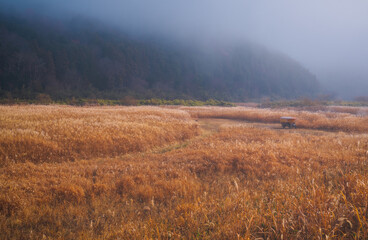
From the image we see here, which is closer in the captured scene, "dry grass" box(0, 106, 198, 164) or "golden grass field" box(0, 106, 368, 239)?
"golden grass field" box(0, 106, 368, 239)

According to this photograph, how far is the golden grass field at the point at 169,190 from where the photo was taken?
2723 mm

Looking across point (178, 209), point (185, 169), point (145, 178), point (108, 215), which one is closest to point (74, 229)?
point (108, 215)

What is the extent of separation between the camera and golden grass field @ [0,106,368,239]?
2.72m

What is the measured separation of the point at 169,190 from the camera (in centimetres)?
470

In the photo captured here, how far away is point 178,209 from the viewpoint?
3.50 meters

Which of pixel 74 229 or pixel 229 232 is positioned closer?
pixel 229 232

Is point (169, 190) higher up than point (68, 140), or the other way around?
point (68, 140)

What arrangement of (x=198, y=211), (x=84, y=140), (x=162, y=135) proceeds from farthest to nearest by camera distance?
(x=162, y=135), (x=84, y=140), (x=198, y=211)

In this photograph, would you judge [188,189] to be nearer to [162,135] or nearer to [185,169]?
[185,169]

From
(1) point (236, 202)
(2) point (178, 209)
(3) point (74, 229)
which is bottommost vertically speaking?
(3) point (74, 229)

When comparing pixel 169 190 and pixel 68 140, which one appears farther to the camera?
pixel 68 140

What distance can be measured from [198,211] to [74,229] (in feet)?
7.49

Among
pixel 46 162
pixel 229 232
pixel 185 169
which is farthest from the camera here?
pixel 46 162

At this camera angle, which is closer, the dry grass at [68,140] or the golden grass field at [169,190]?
the golden grass field at [169,190]
